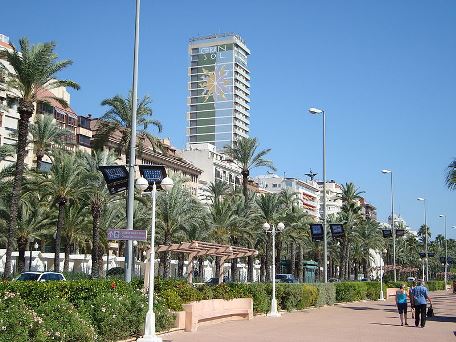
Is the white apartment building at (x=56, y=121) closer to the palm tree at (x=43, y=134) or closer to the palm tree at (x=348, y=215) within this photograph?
the palm tree at (x=43, y=134)

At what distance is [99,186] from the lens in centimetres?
3938

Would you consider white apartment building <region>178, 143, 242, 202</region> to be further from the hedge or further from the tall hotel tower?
the hedge

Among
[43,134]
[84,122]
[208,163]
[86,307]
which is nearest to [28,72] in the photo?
[43,134]

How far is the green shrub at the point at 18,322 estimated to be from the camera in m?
10.4

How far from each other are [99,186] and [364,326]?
22.5 m

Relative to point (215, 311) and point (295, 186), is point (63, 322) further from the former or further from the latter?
point (295, 186)

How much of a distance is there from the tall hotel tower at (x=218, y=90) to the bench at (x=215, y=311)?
153130mm

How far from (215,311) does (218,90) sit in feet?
542

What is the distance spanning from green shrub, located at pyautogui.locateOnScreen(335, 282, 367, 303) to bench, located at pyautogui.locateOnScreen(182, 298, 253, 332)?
1665 centimetres

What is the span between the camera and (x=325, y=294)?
112 ft

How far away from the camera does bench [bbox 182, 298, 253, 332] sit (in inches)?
711

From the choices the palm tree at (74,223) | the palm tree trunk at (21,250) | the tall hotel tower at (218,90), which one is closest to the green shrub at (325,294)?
the palm tree trunk at (21,250)

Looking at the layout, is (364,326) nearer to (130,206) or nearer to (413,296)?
(413,296)

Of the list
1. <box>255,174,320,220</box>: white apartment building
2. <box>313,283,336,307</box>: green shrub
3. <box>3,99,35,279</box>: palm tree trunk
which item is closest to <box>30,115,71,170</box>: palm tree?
<box>3,99,35,279</box>: palm tree trunk
